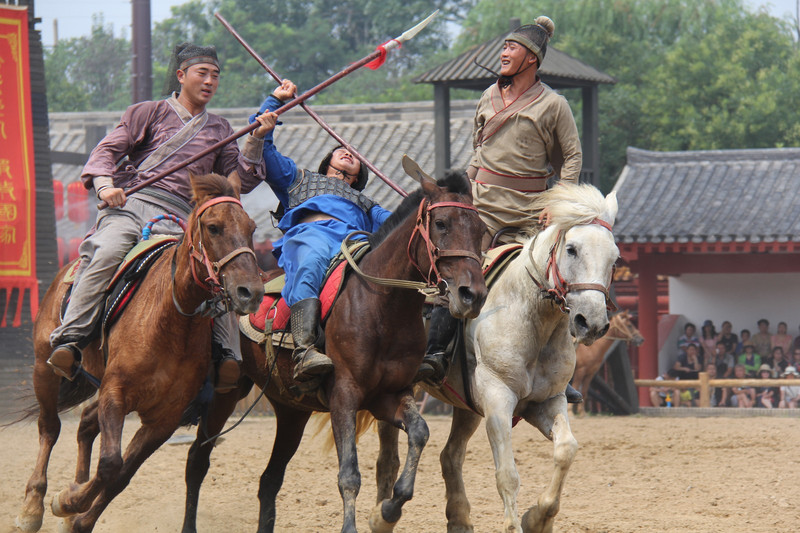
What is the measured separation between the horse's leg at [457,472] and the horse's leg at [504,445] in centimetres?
74

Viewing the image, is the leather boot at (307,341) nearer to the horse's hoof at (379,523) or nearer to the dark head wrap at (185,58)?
the horse's hoof at (379,523)

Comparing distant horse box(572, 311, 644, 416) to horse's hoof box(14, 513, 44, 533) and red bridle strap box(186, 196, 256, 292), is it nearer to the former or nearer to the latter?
horse's hoof box(14, 513, 44, 533)

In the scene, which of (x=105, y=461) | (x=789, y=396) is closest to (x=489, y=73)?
(x=789, y=396)

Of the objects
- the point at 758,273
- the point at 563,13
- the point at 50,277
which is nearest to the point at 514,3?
the point at 563,13

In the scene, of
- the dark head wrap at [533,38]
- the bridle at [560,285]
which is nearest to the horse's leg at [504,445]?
the bridle at [560,285]

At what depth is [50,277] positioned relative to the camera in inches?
542

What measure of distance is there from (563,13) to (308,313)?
26.6m

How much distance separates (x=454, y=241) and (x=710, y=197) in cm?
1311

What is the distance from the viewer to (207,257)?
554 cm

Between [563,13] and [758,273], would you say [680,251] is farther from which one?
[563,13]

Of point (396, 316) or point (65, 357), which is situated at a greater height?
point (396, 316)

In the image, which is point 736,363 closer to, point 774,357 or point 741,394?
point 774,357

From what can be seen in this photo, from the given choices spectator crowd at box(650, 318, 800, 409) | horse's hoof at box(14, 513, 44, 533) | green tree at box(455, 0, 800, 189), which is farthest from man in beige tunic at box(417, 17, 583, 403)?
green tree at box(455, 0, 800, 189)

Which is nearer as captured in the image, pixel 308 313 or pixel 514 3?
pixel 308 313
